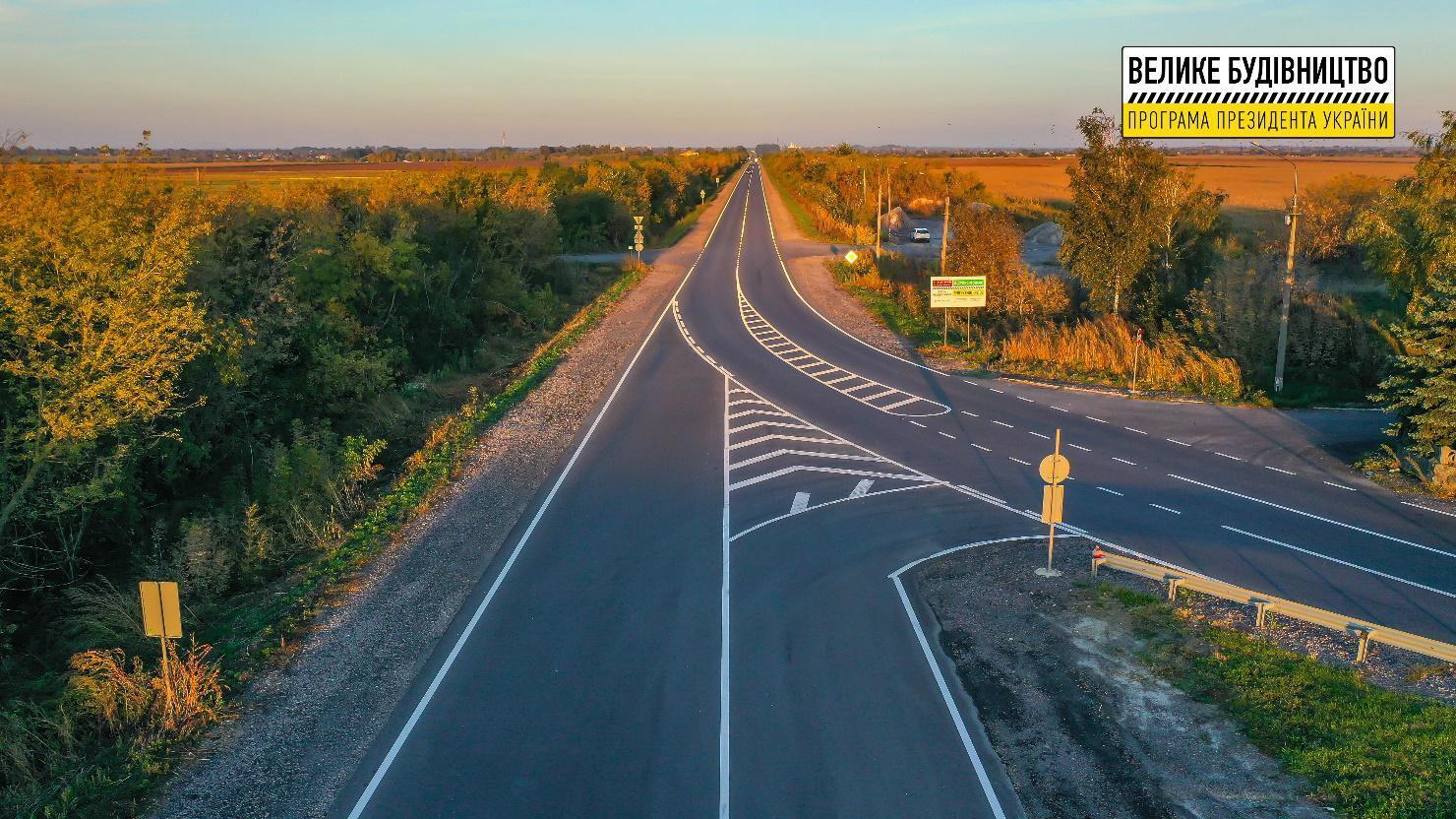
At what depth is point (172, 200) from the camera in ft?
69.6

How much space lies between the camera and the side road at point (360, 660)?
9.44m

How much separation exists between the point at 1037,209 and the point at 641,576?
77678 mm

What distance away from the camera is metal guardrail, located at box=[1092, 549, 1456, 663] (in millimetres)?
11414

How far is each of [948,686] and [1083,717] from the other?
5.10 ft

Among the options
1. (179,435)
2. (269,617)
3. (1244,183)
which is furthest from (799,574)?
(1244,183)

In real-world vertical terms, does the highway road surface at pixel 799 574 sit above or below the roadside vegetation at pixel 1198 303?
below

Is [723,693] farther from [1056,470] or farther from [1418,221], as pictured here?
[1418,221]

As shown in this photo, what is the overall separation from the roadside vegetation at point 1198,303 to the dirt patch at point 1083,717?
33.4 feet

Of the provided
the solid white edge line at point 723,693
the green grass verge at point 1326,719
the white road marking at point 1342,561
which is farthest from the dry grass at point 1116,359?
the solid white edge line at point 723,693

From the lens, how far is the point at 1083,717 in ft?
35.1

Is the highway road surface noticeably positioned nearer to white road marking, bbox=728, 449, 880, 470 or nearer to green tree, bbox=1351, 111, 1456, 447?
white road marking, bbox=728, 449, 880, 470

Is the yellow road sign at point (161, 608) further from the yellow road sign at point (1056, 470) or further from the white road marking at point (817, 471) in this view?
the yellow road sign at point (1056, 470)

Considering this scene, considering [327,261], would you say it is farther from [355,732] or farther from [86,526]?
[355,732]

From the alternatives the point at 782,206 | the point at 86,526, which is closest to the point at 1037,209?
the point at 782,206
